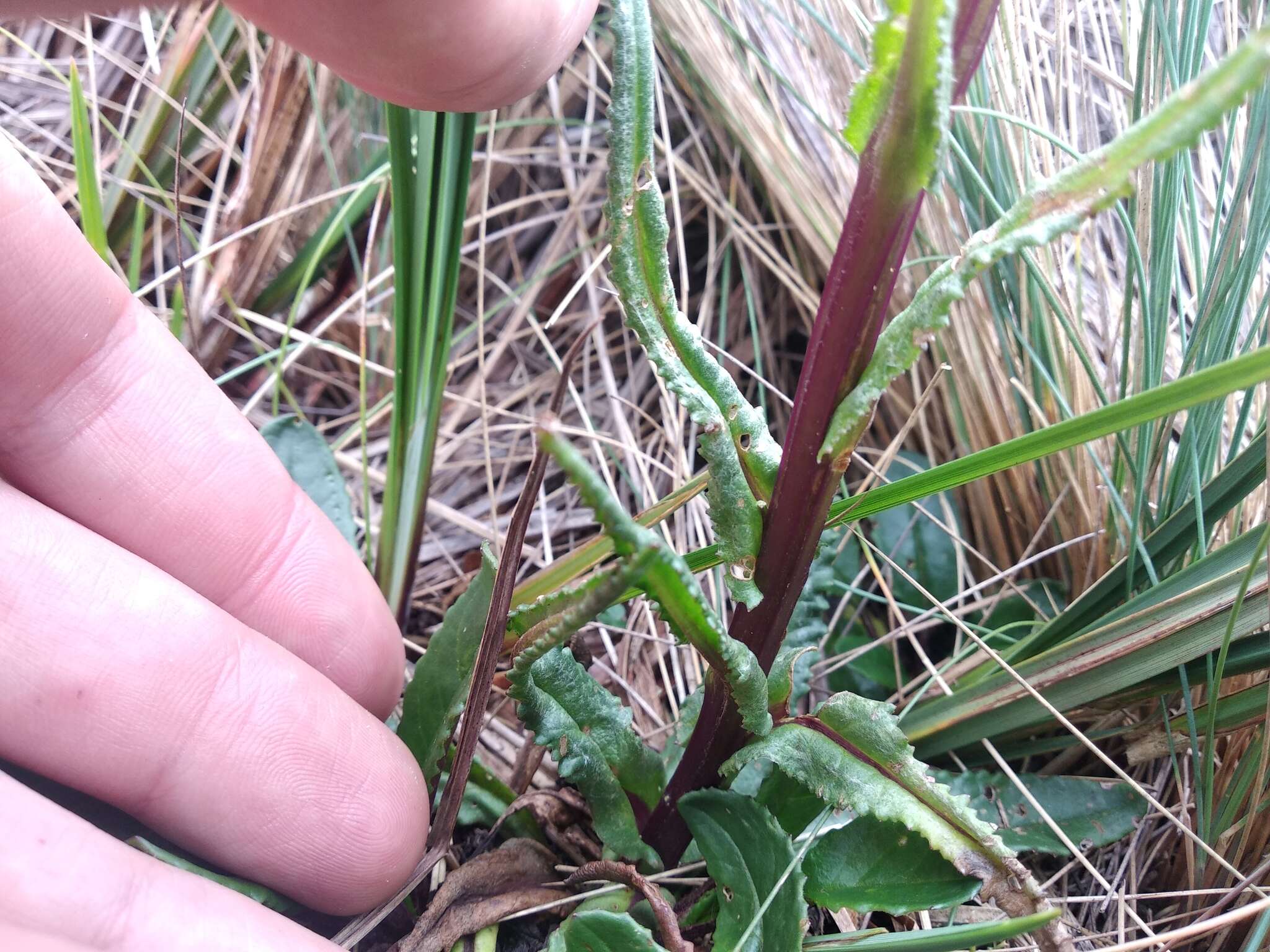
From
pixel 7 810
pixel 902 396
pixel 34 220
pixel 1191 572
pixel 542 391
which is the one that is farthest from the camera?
pixel 542 391

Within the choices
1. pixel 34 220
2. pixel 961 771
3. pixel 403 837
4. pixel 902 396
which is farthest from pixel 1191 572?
pixel 34 220

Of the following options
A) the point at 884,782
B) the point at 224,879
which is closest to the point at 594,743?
the point at 884,782

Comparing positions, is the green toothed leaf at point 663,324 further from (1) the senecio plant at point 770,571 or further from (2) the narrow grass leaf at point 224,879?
(2) the narrow grass leaf at point 224,879

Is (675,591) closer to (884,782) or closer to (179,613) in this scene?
(884,782)

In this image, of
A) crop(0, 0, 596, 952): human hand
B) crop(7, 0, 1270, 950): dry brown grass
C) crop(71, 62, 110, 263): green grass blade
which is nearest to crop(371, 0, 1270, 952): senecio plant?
crop(0, 0, 596, 952): human hand

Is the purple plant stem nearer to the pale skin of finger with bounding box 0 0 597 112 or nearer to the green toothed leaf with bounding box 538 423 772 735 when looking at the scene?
the green toothed leaf with bounding box 538 423 772 735

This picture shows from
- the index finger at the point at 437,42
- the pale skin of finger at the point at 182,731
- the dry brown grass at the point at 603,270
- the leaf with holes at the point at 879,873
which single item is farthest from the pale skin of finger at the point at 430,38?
the leaf with holes at the point at 879,873

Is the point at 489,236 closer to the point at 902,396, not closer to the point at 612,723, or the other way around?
the point at 902,396
